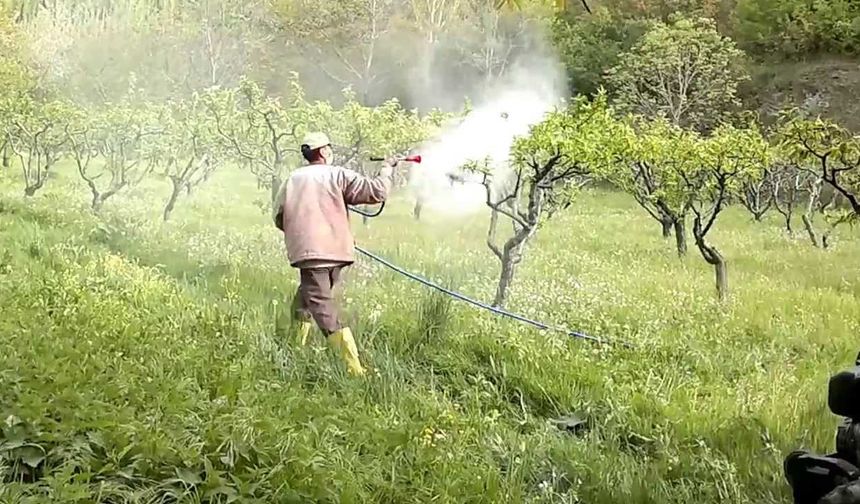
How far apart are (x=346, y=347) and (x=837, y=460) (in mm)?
1715

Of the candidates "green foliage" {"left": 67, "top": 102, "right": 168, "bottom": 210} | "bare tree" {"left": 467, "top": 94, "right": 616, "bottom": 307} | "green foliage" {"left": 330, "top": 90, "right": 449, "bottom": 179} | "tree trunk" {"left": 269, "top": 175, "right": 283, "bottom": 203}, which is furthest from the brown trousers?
"green foliage" {"left": 67, "top": 102, "right": 168, "bottom": 210}

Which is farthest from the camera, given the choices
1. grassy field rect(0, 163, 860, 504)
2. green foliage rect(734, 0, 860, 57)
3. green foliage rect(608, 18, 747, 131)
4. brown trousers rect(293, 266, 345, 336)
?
green foliage rect(608, 18, 747, 131)

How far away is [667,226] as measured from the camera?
384cm

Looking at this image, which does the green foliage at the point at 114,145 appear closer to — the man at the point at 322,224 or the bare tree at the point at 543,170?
the bare tree at the point at 543,170

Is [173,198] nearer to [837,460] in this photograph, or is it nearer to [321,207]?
[321,207]

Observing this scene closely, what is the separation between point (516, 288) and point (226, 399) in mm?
1612

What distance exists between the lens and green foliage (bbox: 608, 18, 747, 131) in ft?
12.0

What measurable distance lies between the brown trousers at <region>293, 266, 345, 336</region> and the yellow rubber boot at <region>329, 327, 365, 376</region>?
2 centimetres

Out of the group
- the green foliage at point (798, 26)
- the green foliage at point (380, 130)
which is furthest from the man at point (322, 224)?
the green foliage at point (798, 26)

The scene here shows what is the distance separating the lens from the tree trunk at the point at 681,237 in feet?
12.3

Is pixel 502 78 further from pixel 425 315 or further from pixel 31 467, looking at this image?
pixel 31 467

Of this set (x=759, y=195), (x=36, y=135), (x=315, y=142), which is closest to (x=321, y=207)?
(x=315, y=142)

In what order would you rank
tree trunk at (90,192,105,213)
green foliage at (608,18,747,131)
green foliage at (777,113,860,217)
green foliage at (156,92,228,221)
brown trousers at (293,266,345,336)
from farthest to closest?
tree trunk at (90,192,105,213), green foliage at (156,92,228,221), green foliage at (608,18,747,131), green foliage at (777,113,860,217), brown trousers at (293,266,345,336)

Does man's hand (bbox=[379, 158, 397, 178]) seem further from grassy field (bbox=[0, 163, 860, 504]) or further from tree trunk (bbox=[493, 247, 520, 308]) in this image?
tree trunk (bbox=[493, 247, 520, 308])
